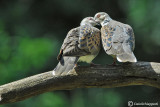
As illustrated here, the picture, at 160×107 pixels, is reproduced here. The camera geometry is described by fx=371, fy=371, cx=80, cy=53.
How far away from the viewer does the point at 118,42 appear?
4637 mm

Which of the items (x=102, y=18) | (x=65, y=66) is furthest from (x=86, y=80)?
(x=102, y=18)

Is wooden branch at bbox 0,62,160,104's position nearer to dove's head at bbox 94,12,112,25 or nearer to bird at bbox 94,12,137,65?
bird at bbox 94,12,137,65

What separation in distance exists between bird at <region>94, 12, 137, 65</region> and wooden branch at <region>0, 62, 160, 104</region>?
7.3 inches

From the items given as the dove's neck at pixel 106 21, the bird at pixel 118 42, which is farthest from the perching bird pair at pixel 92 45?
the dove's neck at pixel 106 21

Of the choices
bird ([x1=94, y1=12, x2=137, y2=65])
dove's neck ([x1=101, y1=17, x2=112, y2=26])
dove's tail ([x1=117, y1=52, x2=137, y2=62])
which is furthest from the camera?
dove's neck ([x1=101, y1=17, x2=112, y2=26])

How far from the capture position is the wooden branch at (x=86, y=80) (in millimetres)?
4402

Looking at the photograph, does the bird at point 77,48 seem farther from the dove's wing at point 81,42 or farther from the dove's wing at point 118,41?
the dove's wing at point 118,41

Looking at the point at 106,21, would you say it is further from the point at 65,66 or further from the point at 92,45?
the point at 65,66

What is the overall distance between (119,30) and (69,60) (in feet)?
2.94

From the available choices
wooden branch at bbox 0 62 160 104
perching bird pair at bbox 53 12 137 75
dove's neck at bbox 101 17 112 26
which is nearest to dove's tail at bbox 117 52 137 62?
perching bird pair at bbox 53 12 137 75

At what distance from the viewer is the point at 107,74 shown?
177 inches

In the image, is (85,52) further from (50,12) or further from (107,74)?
(50,12)

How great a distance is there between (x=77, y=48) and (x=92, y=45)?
0.31 m

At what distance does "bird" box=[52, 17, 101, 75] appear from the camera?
437cm
